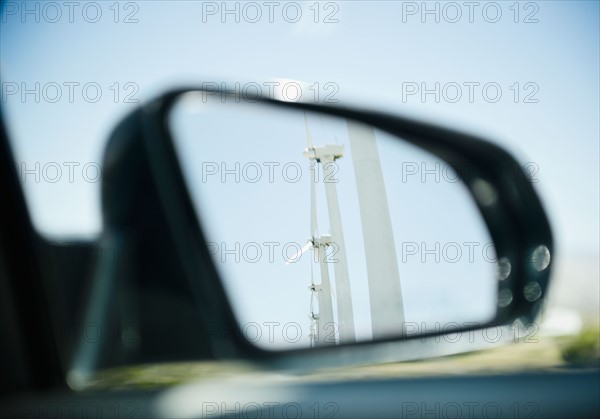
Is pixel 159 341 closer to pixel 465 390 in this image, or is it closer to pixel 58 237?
pixel 58 237

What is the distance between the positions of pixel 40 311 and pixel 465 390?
1.39 metres

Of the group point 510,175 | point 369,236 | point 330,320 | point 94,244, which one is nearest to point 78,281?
point 94,244

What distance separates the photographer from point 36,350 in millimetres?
2131

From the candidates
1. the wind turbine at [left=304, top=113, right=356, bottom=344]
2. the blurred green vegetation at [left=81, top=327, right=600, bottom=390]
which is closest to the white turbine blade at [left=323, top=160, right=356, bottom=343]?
the wind turbine at [left=304, top=113, right=356, bottom=344]

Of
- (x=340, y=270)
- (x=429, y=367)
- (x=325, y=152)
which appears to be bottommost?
(x=429, y=367)

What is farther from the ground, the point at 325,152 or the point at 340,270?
the point at 325,152

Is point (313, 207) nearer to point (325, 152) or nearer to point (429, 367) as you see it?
point (325, 152)

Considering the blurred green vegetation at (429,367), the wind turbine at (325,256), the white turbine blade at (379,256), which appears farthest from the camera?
the white turbine blade at (379,256)

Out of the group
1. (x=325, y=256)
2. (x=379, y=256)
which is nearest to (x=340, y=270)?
(x=325, y=256)

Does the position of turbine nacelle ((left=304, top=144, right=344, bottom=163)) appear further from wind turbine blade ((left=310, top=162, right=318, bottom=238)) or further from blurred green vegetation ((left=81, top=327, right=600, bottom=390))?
blurred green vegetation ((left=81, top=327, right=600, bottom=390))

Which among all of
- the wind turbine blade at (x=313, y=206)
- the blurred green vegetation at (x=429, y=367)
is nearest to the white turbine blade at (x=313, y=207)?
the wind turbine blade at (x=313, y=206)

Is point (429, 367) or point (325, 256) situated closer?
point (325, 256)

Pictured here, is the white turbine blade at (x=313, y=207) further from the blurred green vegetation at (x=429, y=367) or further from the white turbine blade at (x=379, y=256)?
the blurred green vegetation at (x=429, y=367)

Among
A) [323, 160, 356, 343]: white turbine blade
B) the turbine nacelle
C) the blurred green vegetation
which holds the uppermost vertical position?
the turbine nacelle
